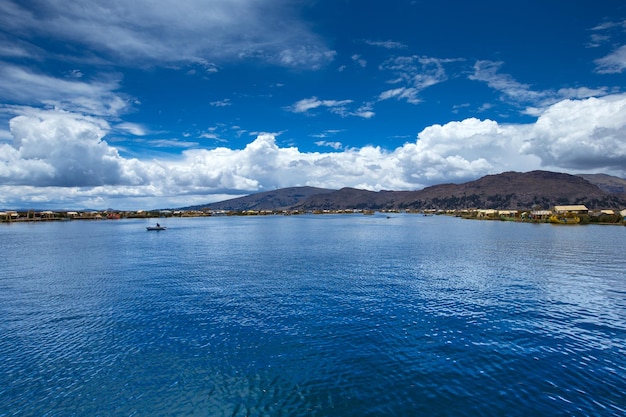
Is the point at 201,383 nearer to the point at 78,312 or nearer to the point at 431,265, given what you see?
the point at 78,312

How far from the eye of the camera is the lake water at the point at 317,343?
21.5 metres

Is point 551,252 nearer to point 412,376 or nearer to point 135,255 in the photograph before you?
point 412,376

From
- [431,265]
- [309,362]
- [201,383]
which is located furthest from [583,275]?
[201,383]

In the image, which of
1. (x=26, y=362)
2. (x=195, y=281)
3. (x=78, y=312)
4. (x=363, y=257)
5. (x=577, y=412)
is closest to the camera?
(x=577, y=412)

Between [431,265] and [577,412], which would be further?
[431,265]

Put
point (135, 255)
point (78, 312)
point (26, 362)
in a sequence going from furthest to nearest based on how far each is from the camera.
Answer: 1. point (135, 255)
2. point (78, 312)
3. point (26, 362)

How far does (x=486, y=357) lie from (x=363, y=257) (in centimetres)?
5274

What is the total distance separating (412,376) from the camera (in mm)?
24266

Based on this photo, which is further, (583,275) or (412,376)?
(583,275)

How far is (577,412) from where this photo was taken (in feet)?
65.3

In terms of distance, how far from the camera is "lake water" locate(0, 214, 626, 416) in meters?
21.5

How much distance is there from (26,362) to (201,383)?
1458cm

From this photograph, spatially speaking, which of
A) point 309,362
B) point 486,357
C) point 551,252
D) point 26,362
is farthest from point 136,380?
point 551,252

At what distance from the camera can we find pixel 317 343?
29938mm
